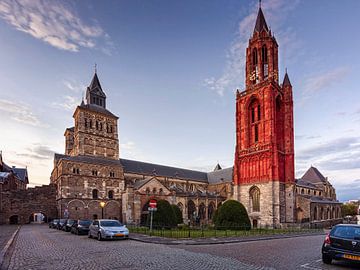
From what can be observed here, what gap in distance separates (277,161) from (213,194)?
20.5m

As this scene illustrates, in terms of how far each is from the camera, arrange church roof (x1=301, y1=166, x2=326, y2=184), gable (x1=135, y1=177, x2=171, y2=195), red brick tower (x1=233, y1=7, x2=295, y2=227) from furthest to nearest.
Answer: church roof (x1=301, y1=166, x2=326, y2=184) → gable (x1=135, y1=177, x2=171, y2=195) → red brick tower (x1=233, y1=7, x2=295, y2=227)

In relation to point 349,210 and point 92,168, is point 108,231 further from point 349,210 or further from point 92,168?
point 349,210

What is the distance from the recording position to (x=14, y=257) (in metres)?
13.2

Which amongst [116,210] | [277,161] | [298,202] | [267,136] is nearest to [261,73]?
[267,136]

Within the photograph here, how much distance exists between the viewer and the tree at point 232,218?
33.2m

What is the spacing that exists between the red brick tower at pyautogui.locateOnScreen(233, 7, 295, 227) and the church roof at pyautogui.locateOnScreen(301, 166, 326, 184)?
118ft

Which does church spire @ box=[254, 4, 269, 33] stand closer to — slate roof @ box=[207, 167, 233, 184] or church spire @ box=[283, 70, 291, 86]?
church spire @ box=[283, 70, 291, 86]

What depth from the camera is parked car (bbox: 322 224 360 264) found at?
36.4ft

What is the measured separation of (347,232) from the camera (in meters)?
11.8

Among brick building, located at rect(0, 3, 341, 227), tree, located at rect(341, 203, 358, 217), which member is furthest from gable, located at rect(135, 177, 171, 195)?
tree, located at rect(341, 203, 358, 217)

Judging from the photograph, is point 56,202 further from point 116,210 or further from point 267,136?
point 267,136

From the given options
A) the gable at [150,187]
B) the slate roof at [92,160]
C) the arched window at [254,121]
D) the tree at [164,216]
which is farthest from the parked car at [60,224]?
the arched window at [254,121]

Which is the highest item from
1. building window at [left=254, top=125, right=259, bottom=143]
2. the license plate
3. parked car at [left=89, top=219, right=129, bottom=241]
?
building window at [left=254, top=125, right=259, bottom=143]

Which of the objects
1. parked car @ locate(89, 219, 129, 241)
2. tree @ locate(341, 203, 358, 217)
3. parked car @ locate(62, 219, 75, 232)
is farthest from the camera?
tree @ locate(341, 203, 358, 217)
